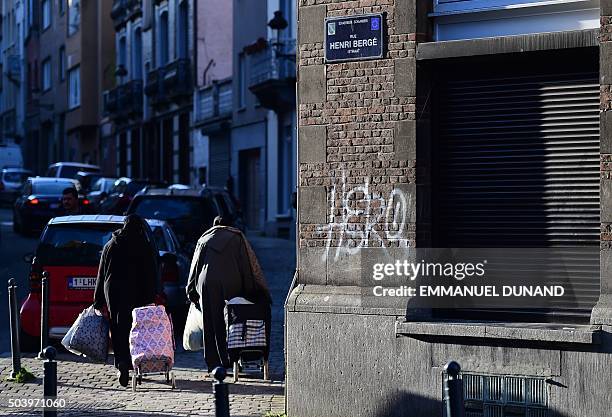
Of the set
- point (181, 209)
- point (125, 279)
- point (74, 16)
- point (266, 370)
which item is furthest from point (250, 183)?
point (266, 370)

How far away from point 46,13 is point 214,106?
30.0m

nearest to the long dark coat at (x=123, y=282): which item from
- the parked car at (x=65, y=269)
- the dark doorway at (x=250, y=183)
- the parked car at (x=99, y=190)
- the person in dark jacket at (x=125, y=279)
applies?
the person in dark jacket at (x=125, y=279)

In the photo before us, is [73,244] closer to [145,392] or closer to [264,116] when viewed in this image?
[145,392]

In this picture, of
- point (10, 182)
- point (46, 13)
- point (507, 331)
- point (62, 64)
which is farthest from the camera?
point (46, 13)

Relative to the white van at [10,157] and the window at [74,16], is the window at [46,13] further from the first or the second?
the white van at [10,157]

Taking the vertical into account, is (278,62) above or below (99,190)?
above

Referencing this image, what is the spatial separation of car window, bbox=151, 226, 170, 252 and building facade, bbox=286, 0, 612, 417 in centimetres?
589

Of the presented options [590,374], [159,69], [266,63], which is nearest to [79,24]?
[159,69]

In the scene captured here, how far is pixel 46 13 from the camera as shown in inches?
2704

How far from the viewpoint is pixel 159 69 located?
47.1m

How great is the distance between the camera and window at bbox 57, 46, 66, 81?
211 ft

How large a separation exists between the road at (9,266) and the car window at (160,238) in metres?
2.18

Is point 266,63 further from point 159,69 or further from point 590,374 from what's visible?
point 590,374

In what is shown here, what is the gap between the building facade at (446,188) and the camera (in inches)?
376
